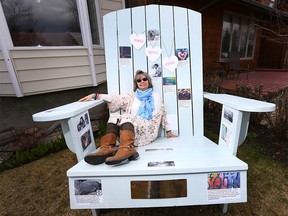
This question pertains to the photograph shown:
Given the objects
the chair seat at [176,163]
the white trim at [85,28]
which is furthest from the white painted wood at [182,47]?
the white trim at [85,28]

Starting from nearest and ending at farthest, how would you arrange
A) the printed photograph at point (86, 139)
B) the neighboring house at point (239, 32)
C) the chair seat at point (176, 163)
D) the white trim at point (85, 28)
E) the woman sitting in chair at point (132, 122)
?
1. the chair seat at point (176, 163)
2. the woman sitting in chair at point (132, 122)
3. the printed photograph at point (86, 139)
4. the white trim at point (85, 28)
5. the neighboring house at point (239, 32)

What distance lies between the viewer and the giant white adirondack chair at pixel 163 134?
3.14 ft

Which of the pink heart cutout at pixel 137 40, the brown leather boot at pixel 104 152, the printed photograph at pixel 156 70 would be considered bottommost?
the brown leather boot at pixel 104 152

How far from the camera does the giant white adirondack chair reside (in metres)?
0.96

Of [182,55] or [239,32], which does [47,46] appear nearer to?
[182,55]

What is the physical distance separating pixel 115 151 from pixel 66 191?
2.43 ft

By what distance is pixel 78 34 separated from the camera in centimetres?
→ 293

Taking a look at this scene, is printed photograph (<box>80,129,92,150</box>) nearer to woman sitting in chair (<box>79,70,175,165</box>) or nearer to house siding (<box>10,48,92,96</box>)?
woman sitting in chair (<box>79,70,175,165</box>)

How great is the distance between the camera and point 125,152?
1.06 m

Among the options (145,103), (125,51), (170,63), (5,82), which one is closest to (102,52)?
(5,82)

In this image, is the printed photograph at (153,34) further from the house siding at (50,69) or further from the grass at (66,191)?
the house siding at (50,69)

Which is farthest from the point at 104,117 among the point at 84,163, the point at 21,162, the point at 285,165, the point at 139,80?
the point at 285,165

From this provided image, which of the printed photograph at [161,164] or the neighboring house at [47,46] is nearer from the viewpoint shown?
the printed photograph at [161,164]

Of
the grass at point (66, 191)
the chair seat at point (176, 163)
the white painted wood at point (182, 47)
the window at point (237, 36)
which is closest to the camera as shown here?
the chair seat at point (176, 163)
